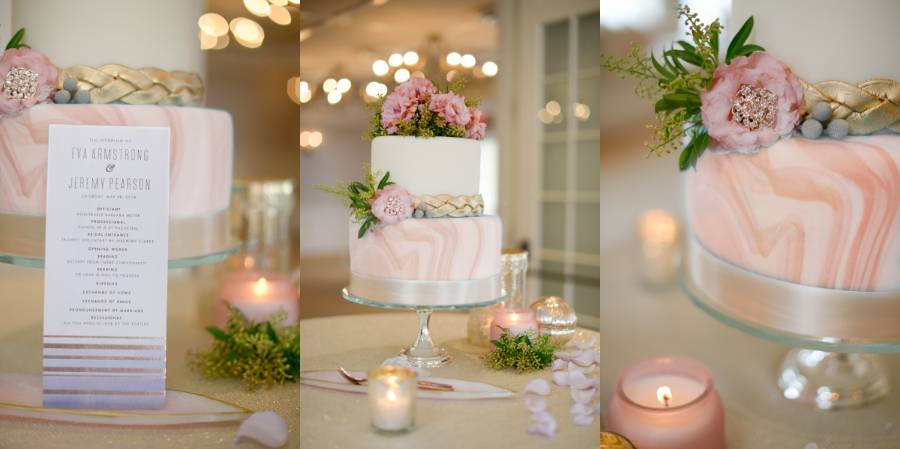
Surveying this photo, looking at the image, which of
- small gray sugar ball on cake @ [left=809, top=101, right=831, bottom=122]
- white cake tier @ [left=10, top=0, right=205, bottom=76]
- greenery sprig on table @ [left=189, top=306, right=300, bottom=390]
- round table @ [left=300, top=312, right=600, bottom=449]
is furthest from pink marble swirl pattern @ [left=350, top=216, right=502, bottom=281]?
small gray sugar ball on cake @ [left=809, top=101, right=831, bottom=122]

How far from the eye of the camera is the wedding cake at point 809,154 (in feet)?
4.14

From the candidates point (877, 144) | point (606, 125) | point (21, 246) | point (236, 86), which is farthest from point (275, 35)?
point (877, 144)

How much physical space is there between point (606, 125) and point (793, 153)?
38 cm

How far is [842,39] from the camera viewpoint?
1.27 m

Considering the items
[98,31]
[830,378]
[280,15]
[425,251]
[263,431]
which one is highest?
[280,15]

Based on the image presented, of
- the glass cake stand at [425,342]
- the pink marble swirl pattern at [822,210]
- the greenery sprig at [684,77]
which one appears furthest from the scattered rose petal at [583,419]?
the greenery sprig at [684,77]

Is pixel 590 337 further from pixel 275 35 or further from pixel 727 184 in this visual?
pixel 275 35

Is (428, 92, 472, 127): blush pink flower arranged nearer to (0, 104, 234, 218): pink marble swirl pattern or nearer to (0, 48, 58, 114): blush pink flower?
(0, 104, 234, 218): pink marble swirl pattern

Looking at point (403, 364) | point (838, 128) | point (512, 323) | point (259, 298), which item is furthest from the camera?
point (259, 298)

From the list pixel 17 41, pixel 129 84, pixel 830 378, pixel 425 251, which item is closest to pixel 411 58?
pixel 425 251

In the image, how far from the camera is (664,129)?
4.54 ft

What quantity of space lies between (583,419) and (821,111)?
0.74m

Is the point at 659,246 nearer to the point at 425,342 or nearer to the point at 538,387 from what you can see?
the point at 538,387

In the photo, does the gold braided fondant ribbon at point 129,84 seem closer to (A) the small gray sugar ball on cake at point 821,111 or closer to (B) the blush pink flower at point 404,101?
(B) the blush pink flower at point 404,101
